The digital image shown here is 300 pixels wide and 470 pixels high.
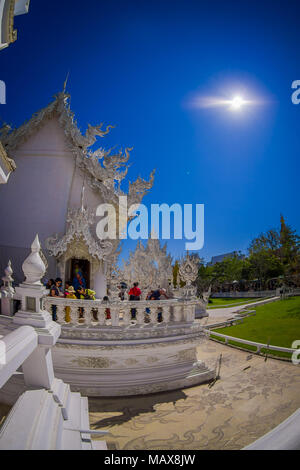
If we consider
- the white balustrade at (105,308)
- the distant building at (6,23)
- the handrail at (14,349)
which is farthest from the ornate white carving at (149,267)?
the distant building at (6,23)

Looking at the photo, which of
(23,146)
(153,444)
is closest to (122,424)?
(153,444)

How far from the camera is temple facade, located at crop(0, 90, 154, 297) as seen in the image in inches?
362

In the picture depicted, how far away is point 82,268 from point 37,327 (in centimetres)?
750

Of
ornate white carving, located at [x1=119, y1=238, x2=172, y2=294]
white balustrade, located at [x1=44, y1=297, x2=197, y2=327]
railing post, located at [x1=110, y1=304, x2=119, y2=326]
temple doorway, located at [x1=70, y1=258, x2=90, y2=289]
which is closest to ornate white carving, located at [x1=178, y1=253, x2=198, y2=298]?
white balustrade, located at [x1=44, y1=297, x2=197, y2=327]

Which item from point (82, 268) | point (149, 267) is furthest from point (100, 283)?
point (149, 267)

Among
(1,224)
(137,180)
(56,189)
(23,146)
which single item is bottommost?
(1,224)

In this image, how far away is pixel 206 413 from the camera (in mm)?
3709

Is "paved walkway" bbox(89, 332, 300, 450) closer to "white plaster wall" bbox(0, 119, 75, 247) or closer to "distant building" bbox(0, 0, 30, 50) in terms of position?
"distant building" bbox(0, 0, 30, 50)

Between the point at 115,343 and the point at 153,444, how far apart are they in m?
1.88

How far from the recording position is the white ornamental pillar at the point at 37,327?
2117mm

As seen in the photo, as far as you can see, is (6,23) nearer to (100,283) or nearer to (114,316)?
(114,316)
